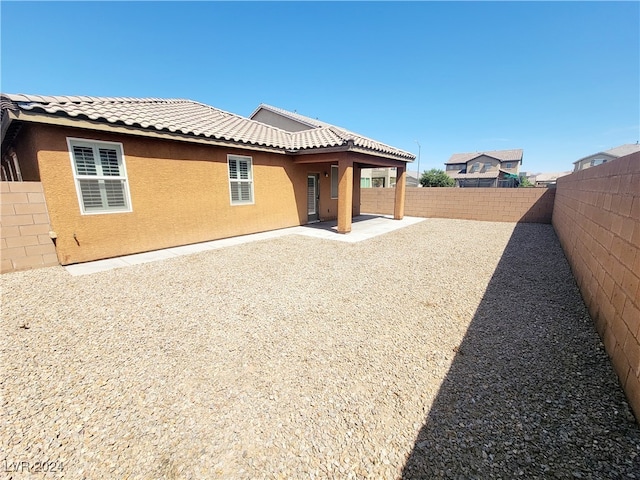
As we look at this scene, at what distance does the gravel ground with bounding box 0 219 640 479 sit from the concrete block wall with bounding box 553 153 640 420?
23cm

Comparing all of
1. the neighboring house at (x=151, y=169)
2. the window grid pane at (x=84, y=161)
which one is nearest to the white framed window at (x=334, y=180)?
the neighboring house at (x=151, y=169)

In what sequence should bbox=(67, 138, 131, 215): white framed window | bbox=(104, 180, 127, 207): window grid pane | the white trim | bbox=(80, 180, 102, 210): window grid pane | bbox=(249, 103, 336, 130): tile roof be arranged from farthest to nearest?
bbox=(249, 103, 336, 130): tile roof → the white trim → bbox=(104, 180, 127, 207): window grid pane → bbox=(80, 180, 102, 210): window grid pane → bbox=(67, 138, 131, 215): white framed window

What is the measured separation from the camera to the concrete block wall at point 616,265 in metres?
2.34

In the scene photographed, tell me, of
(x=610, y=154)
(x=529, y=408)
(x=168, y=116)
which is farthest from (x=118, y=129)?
(x=610, y=154)

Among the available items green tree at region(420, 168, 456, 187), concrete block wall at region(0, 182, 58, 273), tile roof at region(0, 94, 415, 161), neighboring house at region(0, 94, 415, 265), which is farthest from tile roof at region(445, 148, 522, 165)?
concrete block wall at region(0, 182, 58, 273)

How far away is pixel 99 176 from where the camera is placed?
6.11 metres

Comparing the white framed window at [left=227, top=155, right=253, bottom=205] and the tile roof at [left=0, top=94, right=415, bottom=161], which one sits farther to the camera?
the white framed window at [left=227, top=155, right=253, bottom=205]

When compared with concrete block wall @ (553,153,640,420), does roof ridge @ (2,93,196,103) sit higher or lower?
higher

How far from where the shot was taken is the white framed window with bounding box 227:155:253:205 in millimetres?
8859

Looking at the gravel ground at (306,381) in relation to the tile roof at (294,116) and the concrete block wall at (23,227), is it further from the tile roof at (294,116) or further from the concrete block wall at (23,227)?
the tile roof at (294,116)

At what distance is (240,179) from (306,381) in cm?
786

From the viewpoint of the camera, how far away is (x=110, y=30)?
8.37m

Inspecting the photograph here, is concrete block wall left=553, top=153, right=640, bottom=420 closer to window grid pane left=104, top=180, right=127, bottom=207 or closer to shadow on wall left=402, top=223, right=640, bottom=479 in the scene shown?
shadow on wall left=402, top=223, right=640, bottom=479

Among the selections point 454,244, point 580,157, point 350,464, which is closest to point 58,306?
point 350,464
